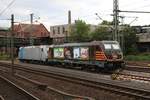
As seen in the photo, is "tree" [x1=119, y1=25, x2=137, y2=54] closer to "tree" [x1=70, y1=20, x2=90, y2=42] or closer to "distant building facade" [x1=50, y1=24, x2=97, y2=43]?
"tree" [x1=70, y1=20, x2=90, y2=42]

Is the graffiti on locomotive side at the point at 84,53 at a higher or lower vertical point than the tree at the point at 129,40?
lower

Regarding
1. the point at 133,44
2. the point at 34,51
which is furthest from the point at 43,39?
the point at 34,51

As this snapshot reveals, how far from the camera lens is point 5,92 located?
20.9 meters

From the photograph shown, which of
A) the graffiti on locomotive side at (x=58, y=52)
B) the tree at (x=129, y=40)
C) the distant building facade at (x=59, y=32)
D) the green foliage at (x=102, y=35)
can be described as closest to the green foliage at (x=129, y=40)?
the tree at (x=129, y=40)

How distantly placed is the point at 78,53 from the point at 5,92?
63.9ft

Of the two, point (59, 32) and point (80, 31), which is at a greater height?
point (59, 32)

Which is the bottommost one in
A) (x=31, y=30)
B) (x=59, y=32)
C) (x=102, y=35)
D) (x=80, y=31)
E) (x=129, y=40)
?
(x=129, y=40)

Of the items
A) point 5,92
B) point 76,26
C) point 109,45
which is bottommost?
point 5,92

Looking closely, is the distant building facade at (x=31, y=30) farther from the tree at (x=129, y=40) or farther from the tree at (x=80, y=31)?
the tree at (x=129, y=40)

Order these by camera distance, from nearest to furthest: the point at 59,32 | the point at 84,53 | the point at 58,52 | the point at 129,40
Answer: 1. the point at 84,53
2. the point at 58,52
3. the point at 129,40
4. the point at 59,32

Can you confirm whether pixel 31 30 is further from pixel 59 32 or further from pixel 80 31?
pixel 80 31

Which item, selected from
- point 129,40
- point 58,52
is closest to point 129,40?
point 129,40

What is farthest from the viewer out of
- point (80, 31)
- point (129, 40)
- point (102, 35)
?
point (80, 31)

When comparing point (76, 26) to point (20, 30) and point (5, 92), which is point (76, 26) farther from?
point (5, 92)
